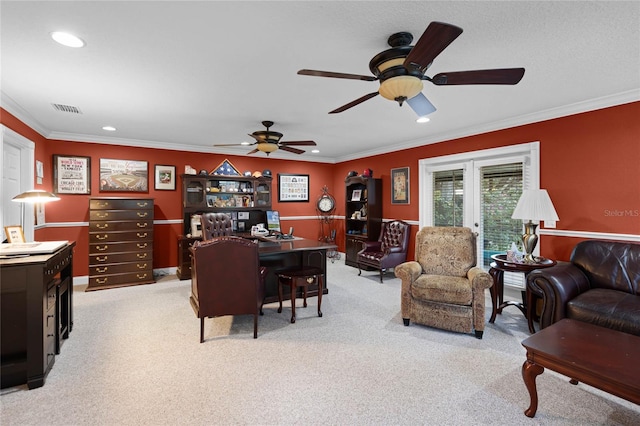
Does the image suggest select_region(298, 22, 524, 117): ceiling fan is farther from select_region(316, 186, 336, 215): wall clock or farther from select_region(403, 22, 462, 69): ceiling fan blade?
select_region(316, 186, 336, 215): wall clock

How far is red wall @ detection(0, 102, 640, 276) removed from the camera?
3.27 m

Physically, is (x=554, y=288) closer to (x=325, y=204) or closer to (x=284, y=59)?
(x=284, y=59)

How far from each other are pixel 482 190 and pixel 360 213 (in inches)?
102

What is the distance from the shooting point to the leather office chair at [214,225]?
481 cm

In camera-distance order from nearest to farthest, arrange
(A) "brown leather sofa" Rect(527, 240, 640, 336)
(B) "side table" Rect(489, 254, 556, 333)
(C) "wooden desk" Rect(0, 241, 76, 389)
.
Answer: (C) "wooden desk" Rect(0, 241, 76, 389) < (A) "brown leather sofa" Rect(527, 240, 640, 336) < (B) "side table" Rect(489, 254, 556, 333)

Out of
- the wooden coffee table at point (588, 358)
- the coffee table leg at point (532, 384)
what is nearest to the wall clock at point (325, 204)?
the wooden coffee table at point (588, 358)

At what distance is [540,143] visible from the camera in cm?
392

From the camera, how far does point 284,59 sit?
2.47 m

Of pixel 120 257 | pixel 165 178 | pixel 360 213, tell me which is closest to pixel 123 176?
pixel 165 178

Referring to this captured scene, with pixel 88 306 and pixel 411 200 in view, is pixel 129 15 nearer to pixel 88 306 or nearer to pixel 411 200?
pixel 88 306

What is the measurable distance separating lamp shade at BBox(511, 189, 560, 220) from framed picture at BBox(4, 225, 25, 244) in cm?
503

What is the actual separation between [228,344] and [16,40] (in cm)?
286

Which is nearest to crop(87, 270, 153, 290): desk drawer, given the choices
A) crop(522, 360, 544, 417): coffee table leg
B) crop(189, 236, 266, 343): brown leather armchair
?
crop(189, 236, 266, 343): brown leather armchair

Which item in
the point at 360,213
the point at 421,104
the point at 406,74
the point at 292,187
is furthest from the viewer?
the point at 292,187
